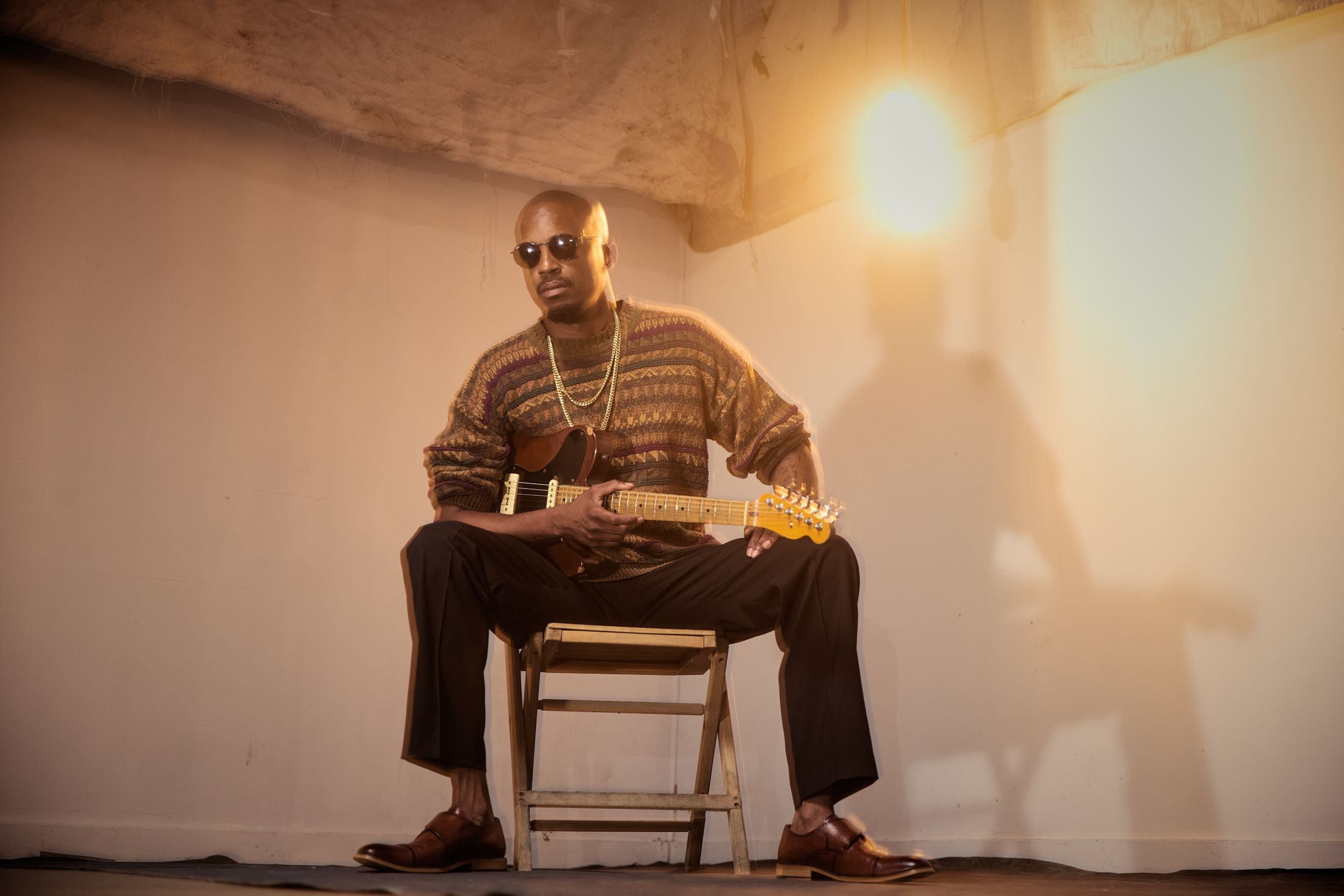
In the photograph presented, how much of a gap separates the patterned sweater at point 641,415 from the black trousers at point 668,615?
0.15 meters

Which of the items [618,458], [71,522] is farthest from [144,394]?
[618,458]

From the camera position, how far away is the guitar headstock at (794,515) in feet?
7.27

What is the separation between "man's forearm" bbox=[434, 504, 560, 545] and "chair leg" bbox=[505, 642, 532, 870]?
288mm

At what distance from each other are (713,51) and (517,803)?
8.38 feet

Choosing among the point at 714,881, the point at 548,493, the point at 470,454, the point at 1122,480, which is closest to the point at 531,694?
the point at 548,493

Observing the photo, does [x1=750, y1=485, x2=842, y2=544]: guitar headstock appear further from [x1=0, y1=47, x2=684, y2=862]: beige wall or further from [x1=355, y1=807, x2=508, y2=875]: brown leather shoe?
[x1=0, y1=47, x2=684, y2=862]: beige wall

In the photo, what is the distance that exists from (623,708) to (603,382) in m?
0.84

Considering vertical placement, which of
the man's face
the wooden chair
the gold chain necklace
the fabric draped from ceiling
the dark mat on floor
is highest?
the fabric draped from ceiling

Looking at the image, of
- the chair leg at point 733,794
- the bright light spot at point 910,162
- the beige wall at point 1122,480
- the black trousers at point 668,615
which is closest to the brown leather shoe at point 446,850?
the black trousers at point 668,615

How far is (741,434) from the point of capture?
257 cm

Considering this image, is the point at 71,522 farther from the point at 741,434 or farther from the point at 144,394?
the point at 741,434

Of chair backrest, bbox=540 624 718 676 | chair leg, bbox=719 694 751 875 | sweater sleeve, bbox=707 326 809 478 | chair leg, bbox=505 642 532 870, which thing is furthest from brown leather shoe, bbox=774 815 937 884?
sweater sleeve, bbox=707 326 809 478

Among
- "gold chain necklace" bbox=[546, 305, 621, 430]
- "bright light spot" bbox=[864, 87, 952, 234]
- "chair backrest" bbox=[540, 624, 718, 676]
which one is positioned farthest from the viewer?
"bright light spot" bbox=[864, 87, 952, 234]

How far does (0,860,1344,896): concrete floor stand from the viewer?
135 cm
